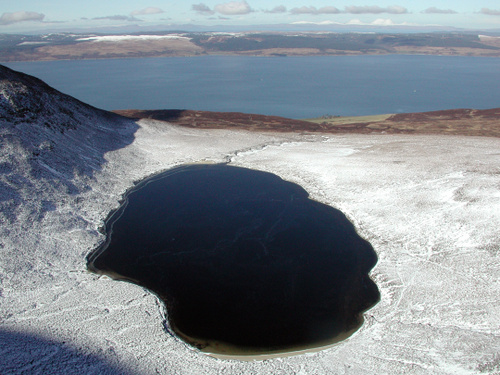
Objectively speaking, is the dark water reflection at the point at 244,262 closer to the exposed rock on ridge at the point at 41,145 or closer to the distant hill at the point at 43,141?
the exposed rock on ridge at the point at 41,145

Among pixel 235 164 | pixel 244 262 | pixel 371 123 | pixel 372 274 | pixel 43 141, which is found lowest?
pixel 372 274

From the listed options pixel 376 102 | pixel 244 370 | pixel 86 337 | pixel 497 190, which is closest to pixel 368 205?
pixel 497 190

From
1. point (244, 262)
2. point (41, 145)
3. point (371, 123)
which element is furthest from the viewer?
point (371, 123)

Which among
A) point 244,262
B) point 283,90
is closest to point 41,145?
point 244,262

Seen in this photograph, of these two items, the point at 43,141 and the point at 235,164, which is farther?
the point at 235,164

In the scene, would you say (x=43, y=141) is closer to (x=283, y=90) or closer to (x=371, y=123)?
(x=371, y=123)

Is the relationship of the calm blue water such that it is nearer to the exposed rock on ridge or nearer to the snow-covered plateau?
the snow-covered plateau

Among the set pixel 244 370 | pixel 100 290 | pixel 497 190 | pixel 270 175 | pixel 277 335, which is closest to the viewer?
pixel 244 370

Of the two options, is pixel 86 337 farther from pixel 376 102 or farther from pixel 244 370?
pixel 376 102

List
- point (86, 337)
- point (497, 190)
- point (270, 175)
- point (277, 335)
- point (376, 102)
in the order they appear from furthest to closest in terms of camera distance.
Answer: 1. point (376, 102)
2. point (270, 175)
3. point (497, 190)
4. point (277, 335)
5. point (86, 337)
